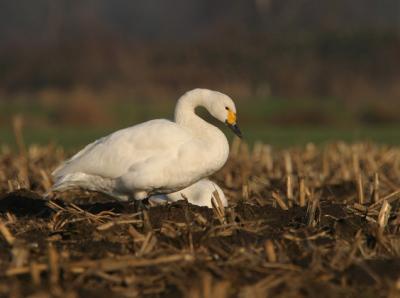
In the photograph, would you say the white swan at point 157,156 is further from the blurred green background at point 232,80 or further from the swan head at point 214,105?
the blurred green background at point 232,80

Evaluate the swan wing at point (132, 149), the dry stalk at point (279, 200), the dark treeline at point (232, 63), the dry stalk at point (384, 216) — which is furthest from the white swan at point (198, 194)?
the dark treeline at point (232, 63)

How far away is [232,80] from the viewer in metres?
40.4

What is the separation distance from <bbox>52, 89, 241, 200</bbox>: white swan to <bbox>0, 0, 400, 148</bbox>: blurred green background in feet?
41.8

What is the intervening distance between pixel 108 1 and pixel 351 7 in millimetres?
23396

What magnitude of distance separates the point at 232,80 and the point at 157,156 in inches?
1325

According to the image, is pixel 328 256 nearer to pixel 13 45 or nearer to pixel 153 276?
pixel 153 276

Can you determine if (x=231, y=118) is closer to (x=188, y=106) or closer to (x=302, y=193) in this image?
(x=188, y=106)

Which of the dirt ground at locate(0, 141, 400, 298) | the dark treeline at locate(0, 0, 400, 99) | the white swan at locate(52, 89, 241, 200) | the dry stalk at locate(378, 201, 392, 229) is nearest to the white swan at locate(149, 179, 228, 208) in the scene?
the dirt ground at locate(0, 141, 400, 298)

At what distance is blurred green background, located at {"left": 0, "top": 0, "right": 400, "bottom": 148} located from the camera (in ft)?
96.8

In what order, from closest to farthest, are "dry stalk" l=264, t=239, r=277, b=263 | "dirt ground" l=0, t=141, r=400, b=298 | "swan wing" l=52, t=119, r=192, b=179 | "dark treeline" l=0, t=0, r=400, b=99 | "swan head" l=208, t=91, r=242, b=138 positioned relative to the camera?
"dirt ground" l=0, t=141, r=400, b=298, "dry stalk" l=264, t=239, r=277, b=263, "swan wing" l=52, t=119, r=192, b=179, "swan head" l=208, t=91, r=242, b=138, "dark treeline" l=0, t=0, r=400, b=99

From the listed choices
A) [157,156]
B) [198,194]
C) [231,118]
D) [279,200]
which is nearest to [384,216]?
[279,200]

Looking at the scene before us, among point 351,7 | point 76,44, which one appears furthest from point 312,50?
point 351,7

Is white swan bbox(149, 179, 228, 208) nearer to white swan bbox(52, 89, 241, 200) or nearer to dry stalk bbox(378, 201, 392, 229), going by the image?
white swan bbox(52, 89, 241, 200)

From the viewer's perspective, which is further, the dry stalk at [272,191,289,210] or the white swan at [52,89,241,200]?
the dry stalk at [272,191,289,210]
